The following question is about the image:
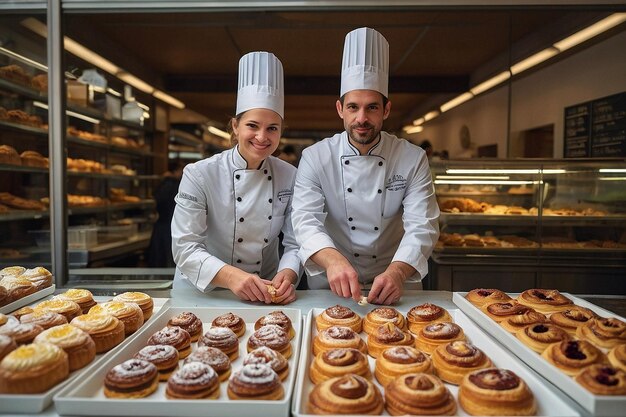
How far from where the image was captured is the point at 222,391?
122 cm

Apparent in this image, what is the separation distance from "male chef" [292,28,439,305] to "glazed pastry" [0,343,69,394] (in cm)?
109

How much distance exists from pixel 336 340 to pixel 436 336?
33 centimetres

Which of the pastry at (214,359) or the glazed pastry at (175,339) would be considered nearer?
the pastry at (214,359)

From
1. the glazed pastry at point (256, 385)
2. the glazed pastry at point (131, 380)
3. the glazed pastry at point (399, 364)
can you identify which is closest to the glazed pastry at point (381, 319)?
the glazed pastry at point (399, 364)

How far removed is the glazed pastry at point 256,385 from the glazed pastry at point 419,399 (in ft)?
0.93

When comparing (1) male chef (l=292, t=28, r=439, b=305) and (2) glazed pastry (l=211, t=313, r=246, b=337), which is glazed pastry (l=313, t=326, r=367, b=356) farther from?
(1) male chef (l=292, t=28, r=439, b=305)

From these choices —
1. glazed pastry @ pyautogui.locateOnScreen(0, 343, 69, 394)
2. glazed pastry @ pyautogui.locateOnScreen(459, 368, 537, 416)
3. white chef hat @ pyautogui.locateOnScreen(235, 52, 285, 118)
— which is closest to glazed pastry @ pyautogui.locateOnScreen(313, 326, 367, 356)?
glazed pastry @ pyautogui.locateOnScreen(459, 368, 537, 416)

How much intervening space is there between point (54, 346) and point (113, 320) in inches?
10.0

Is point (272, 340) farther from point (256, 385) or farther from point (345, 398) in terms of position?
point (345, 398)

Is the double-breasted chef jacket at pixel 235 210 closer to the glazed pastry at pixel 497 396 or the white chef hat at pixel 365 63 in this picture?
the white chef hat at pixel 365 63

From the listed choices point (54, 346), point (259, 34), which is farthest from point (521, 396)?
point (259, 34)

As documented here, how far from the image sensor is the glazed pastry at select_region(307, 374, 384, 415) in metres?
1.04

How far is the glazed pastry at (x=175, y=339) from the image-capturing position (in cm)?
140

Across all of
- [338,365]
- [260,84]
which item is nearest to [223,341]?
[338,365]
